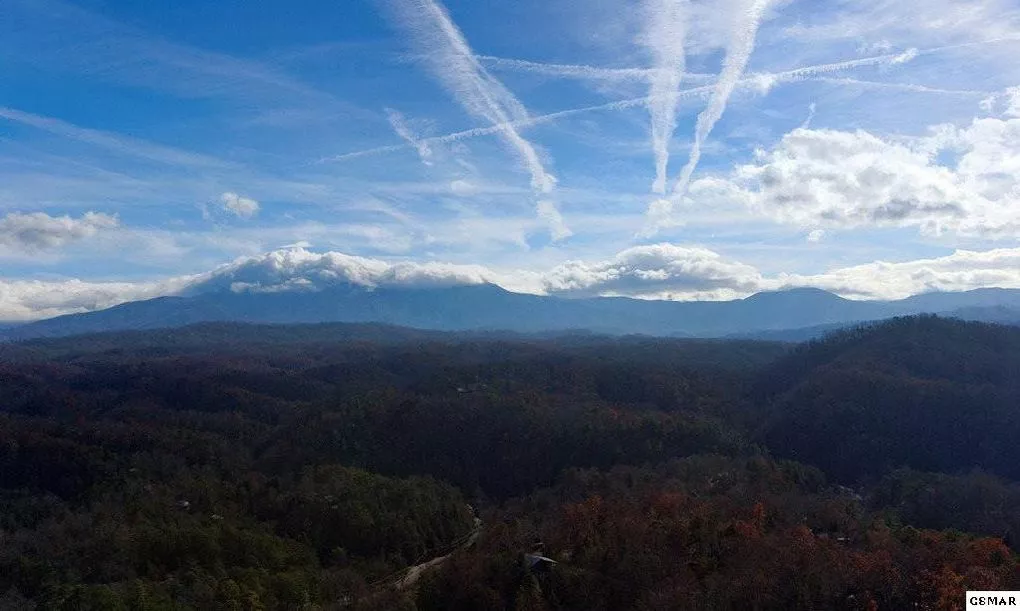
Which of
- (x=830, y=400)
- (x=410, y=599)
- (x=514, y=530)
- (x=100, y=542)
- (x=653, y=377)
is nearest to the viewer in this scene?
(x=410, y=599)

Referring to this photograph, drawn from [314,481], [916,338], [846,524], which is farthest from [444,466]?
[916,338]

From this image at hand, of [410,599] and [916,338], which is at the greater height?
[916,338]

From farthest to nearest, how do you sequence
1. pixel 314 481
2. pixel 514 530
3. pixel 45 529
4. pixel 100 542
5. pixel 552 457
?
pixel 552 457
pixel 314 481
pixel 45 529
pixel 514 530
pixel 100 542

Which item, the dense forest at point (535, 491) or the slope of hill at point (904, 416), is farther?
the slope of hill at point (904, 416)

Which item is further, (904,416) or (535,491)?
(904,416)

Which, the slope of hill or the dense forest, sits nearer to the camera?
the dense forest

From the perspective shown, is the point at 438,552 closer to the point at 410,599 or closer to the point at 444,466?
the point at 410,599

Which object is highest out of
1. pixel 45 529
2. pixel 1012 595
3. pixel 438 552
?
pixel 1012 595

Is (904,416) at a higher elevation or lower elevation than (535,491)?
higher
